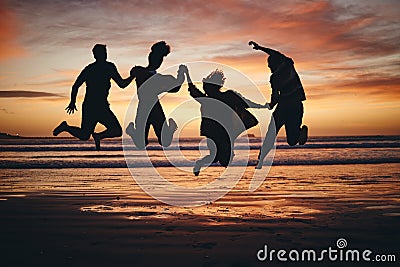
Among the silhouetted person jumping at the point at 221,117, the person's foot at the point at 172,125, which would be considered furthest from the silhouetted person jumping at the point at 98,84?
the silhouetted person jumping at the point at 221,117

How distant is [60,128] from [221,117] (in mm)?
2598

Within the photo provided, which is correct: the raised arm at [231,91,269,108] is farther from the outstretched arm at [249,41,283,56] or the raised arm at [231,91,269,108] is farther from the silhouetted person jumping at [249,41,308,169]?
the outstretched arm at [249,41,283,56]

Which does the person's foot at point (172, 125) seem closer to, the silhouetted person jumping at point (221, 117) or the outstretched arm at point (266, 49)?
the silhouetted person jumping at point (221, 117)

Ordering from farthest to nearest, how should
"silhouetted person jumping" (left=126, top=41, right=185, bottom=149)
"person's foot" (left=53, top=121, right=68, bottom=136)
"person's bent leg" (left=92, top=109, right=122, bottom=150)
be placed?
"person's foot" (left=53, top=121, right=68, bottom=136), "person's bent leg" (left=92, top=109, right=122, bottom=150), "silhouetted person jumping" (left=126, top=41, right=185, bottom=149)

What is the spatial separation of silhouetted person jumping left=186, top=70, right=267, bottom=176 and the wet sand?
69.2 inches

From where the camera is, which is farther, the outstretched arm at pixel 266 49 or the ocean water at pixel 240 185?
the ocean water at pixel 240 185

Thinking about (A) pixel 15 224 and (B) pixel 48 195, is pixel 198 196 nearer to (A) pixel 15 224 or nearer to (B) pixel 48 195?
(B) pixel 48 195

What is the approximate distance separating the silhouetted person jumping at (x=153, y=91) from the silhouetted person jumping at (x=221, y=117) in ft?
1.86

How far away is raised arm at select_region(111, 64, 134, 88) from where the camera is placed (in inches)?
271

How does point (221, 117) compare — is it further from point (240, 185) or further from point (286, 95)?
point (240, 185)

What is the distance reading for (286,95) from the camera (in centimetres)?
723

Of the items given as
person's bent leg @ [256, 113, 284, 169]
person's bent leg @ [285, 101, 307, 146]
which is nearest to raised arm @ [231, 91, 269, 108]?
person's bent leg @ [256, 113, 284, 169]


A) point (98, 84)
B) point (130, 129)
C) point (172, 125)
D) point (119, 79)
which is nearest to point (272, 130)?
point (172, 125)

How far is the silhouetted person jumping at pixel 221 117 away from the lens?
7219 millimetres
